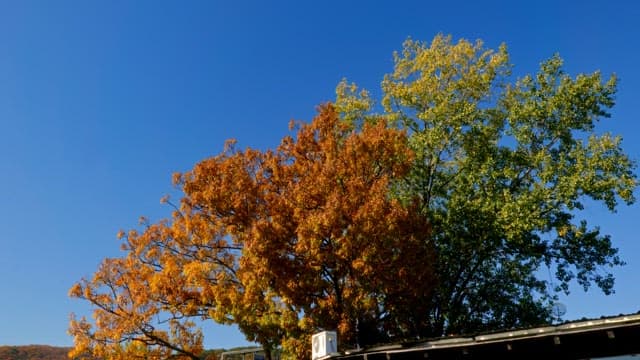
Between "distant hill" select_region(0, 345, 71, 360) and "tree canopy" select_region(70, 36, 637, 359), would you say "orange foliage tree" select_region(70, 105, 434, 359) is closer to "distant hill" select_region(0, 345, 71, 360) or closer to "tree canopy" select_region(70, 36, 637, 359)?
"tree canopy" select_region(70, 36, 637, 359)

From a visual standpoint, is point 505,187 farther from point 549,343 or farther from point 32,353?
point 32,353

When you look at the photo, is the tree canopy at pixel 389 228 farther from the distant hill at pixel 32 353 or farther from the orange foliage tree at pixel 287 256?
the distant hill at pixel 32 353

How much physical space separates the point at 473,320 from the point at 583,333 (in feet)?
46.0

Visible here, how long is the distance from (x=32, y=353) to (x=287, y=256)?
8277 cm

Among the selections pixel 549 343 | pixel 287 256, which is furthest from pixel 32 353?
pixel 549 343

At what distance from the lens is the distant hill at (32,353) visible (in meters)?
81.4

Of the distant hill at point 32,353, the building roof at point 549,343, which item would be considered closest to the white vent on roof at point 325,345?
the building roof at point 549,343

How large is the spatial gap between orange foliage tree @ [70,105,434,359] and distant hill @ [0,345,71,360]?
6870 cm

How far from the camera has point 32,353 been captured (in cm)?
8406

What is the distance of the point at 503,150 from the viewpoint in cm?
2244

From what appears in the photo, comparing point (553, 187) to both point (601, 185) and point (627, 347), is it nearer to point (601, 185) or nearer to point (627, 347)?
point (601, 185)

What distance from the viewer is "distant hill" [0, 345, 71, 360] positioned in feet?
267

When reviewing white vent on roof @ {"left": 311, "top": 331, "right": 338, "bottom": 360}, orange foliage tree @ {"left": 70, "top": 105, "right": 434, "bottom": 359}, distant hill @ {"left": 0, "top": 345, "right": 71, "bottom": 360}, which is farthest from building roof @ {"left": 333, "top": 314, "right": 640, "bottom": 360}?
distant hill @ {"left": 0, "top": 345, "right": 71, "bottom": 360}

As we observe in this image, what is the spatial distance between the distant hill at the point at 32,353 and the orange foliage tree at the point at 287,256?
68.7m
